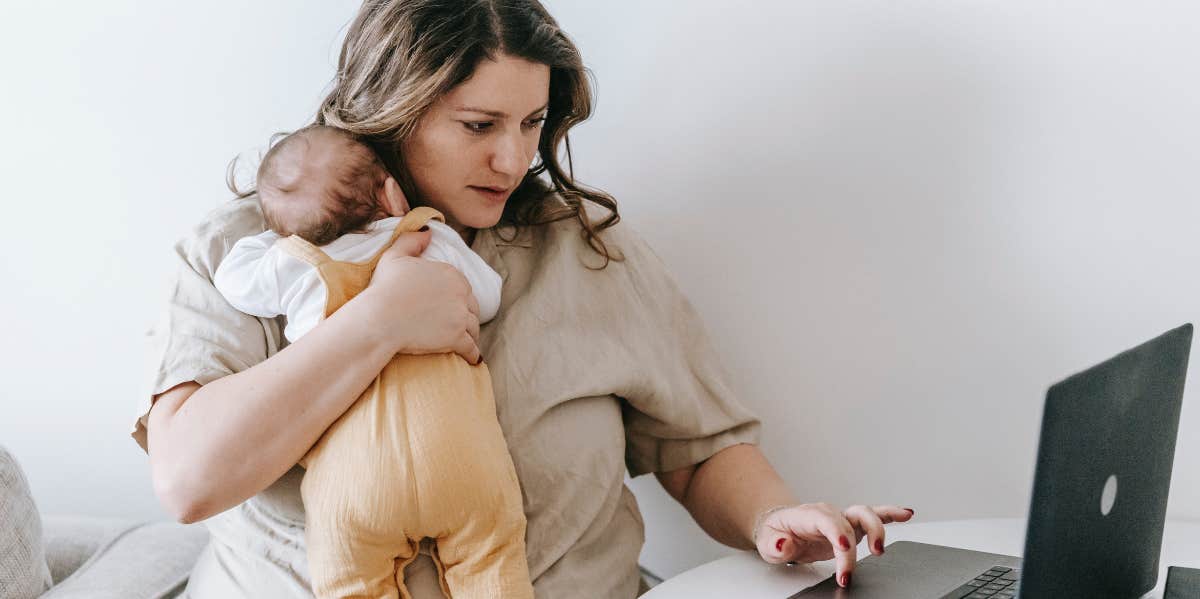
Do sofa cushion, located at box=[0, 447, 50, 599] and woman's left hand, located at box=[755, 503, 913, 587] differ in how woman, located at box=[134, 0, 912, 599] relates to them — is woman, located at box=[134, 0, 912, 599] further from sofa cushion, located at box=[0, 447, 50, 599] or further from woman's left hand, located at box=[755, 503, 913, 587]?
sofa cushion, located at box=[0, 447, 50, 599]

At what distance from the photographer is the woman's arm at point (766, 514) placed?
3.79 feet

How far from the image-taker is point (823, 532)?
3.81 ft

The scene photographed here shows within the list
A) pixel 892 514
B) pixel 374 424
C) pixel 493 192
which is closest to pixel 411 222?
pixel 493 192

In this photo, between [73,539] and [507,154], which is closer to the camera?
[507,154]

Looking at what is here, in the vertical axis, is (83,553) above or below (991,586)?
below

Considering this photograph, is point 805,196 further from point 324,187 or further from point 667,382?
point 324,187

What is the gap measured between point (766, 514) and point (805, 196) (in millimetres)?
524

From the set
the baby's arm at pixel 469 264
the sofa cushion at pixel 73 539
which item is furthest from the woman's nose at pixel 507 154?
the sofa cushion at pixel 73 539

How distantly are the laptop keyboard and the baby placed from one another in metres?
0.47

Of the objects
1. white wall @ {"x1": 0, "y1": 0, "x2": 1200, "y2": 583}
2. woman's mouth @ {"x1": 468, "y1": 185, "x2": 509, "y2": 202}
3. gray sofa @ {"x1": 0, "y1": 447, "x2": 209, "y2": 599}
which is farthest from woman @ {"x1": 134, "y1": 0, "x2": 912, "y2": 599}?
white wall @ {"x1": 0, "y1": 0, "x2": 1200, "y2": 583}

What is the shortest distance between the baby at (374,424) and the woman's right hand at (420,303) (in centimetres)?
2

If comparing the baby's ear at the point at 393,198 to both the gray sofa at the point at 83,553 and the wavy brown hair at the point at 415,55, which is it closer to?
the wavy brown hair at the point at 415,55

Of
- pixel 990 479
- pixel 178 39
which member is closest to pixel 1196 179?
pixel 990 479

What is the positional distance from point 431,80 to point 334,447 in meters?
0.45
